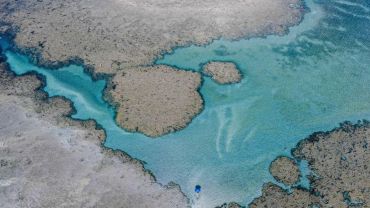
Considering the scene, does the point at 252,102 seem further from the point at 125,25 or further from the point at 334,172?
the point at 125,25

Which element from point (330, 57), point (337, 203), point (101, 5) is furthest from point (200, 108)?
point (101, 5)

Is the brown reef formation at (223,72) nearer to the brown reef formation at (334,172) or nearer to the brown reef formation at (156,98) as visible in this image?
the brown reef formation at (156,98)

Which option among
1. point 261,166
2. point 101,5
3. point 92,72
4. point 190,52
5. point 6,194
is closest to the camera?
point 6,194

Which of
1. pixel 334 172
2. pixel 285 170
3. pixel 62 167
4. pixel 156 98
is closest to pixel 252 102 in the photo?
pixel 285 170

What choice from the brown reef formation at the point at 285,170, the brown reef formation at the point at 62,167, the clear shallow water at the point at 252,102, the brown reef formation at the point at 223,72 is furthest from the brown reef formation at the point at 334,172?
the brown reef formation at the point at 223,72

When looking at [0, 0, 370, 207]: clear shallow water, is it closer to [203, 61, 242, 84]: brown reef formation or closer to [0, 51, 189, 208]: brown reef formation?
[203, 61, 242, 84]: brown reef formation

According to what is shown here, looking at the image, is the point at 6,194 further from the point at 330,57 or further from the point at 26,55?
the point at 330,57

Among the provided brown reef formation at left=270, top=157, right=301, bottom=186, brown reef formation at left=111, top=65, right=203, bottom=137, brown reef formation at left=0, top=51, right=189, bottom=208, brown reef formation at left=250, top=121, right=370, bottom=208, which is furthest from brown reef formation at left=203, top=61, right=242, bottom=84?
brown reef formation at left=0, top=51, right=189, bottom=208
